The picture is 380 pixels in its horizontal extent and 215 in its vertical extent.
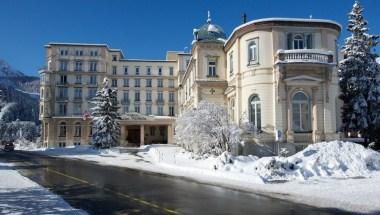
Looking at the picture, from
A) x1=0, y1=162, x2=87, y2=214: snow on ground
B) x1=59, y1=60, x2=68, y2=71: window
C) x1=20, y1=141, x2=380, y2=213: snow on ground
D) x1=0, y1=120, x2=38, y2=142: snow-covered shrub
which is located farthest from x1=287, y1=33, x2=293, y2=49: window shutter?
x1=0, y1=120, x2=38, y2=142: snow-covered shrub

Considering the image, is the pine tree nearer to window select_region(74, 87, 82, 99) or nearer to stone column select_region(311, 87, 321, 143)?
stone column select_region(311, 87, 321, 143)

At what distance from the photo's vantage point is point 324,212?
11.7m

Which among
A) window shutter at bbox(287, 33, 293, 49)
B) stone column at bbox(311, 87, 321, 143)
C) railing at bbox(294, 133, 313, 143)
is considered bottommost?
railing at bbox(294, 133, 313, 143)

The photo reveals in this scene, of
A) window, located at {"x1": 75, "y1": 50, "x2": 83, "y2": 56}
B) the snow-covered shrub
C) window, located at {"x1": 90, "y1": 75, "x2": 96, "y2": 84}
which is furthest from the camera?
the snow-covered shrub

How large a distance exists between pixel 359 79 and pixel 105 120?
3216 centimetres

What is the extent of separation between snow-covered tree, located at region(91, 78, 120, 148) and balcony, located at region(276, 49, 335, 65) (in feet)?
94.0

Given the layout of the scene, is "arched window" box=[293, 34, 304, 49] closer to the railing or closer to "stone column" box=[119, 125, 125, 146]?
the railing

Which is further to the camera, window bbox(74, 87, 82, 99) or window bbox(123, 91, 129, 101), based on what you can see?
window bbox(123, 91, 129, 101)

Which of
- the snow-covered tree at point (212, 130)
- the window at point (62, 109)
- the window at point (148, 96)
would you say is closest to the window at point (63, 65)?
the window at point (62, 109)

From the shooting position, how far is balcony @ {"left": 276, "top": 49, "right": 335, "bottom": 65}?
28.3 meters

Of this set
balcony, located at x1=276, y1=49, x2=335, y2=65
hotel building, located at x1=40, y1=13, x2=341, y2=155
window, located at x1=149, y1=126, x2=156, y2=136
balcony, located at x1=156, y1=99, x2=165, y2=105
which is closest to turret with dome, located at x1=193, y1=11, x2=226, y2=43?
hotel building, located at x1=40, y1=13, x2=341, y2=155

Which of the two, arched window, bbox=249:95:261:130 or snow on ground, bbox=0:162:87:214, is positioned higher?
arched window, bbox=249:95:261:130

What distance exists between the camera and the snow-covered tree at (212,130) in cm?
2642

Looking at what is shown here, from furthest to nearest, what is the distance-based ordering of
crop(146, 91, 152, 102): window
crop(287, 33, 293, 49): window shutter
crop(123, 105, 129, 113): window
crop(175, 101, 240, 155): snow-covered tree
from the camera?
crop(146, 91, 152, 102): window, crop(123, 105, 129, 113): window, crop(287, 33, 293, 49): window shutter, crop(175, 101, 240, 155): snow-covered tree
